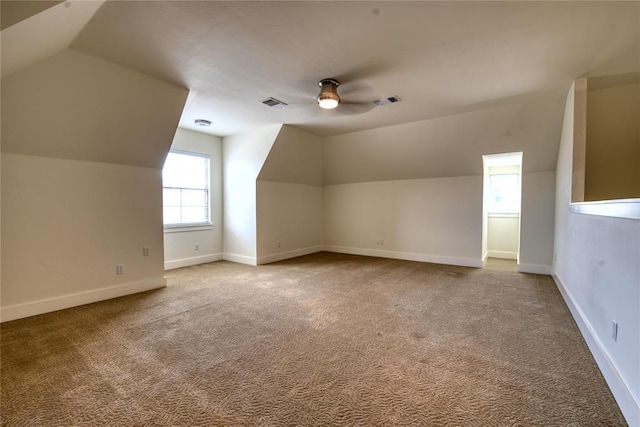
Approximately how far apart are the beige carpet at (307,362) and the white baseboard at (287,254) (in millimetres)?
1885

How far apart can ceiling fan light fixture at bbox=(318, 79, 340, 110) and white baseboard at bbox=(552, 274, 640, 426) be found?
300cm

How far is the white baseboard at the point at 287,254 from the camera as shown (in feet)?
18.4

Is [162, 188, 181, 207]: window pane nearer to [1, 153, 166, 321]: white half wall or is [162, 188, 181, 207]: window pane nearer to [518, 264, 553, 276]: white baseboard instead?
[1, 153, 166, 321]: white half wall

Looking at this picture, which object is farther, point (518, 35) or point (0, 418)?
point (518, 35)

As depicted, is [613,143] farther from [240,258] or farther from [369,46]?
[240,258]

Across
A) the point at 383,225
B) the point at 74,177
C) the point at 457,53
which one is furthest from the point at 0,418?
the point at 383,225

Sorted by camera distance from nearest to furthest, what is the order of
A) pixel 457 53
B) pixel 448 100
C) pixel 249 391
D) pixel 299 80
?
pixel 249 391
pixel 457 53
pixel 299 80
pixel 448 100

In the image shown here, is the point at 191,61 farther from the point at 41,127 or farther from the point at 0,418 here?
the point at 0,418

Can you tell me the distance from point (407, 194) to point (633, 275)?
176 inches

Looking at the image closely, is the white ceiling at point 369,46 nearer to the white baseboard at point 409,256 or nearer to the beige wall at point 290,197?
the beige wall at point 290,197

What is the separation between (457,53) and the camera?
2.61 meters

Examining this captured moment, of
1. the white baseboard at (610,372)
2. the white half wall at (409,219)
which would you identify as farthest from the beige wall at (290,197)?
the white baseboard at (610,372)

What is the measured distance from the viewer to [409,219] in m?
5.96

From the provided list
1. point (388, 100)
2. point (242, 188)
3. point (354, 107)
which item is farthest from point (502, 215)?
point (242, 188)
